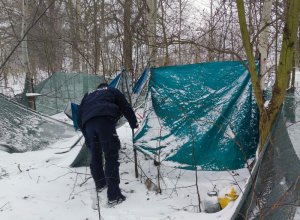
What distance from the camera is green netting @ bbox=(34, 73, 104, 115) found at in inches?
448

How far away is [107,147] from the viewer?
4.16 m

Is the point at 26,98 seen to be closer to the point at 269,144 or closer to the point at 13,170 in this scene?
the point at 13,170

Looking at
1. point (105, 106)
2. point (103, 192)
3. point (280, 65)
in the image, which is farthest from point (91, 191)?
point (280, 65)

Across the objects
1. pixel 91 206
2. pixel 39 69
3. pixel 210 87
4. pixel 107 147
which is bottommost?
pixel 91 206

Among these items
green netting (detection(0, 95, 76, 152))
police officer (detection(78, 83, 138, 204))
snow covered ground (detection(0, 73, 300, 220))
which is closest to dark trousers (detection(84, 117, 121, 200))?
police officer (detection(78, 83, 138, 204))

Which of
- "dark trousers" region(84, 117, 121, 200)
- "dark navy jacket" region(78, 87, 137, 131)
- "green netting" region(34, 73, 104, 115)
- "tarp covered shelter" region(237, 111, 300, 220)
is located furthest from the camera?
"green netting" region(34, 73, 104, 115)

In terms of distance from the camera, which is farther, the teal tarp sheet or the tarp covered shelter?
the teal tarp sheet

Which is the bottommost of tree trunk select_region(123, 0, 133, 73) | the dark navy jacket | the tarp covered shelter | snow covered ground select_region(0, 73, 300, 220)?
snow covered ground select_region(0, 73, 300, 220)

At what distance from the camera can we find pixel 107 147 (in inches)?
→ 164

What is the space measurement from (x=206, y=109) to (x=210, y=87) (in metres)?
A: 0.29

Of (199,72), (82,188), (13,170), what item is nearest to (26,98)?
(13,170)

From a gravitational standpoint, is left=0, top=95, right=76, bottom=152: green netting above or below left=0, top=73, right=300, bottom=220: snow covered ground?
above

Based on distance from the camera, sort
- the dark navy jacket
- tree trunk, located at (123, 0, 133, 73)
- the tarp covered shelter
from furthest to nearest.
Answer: tree trunk, located at (123, 0, 133, 73) < the dark navy jacket < the tarp covered shelter

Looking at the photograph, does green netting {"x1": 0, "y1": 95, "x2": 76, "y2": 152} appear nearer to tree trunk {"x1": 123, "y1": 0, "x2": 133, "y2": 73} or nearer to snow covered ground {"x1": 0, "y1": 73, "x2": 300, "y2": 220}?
snow covered ground {"x1": 0, "y1": 73, "x2": 300, "y2": 220}
